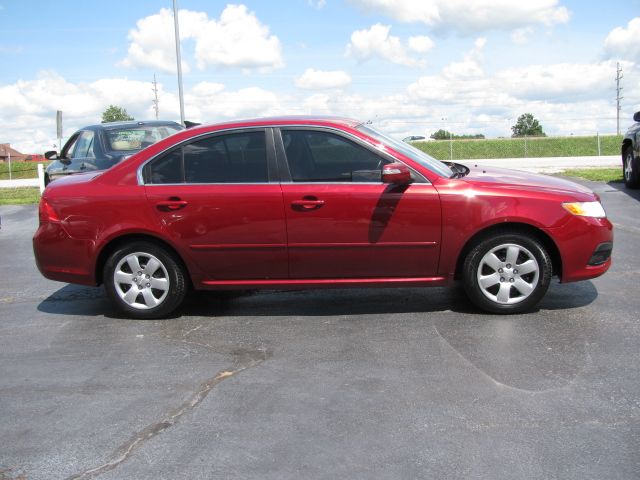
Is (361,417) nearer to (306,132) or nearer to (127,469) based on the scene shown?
(127,469)

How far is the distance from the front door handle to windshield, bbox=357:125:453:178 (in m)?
0.76

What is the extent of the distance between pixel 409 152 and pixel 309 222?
1080 millimetres

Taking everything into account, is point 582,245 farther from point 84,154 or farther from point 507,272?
point 84,154

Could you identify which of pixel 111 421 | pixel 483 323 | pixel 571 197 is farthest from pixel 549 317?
pixel 111 421

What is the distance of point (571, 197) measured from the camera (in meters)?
5.48

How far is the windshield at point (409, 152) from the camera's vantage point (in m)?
5.68

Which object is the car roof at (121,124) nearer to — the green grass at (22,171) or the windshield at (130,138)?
the windshield at (130,138)

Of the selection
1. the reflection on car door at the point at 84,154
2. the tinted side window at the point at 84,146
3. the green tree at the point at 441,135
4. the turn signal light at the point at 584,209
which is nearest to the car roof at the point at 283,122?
the turn signal light at the point at 584,209

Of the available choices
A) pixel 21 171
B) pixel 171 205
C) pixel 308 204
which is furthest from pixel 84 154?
pixel 21 171

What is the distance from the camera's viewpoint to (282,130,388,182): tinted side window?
5547 millimetres

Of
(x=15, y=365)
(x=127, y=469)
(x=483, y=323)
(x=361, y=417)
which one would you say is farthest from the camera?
(x=483, y=323)

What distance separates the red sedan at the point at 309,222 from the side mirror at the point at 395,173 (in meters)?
0.01

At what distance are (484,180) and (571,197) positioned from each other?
0.69m

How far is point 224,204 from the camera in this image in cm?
556
